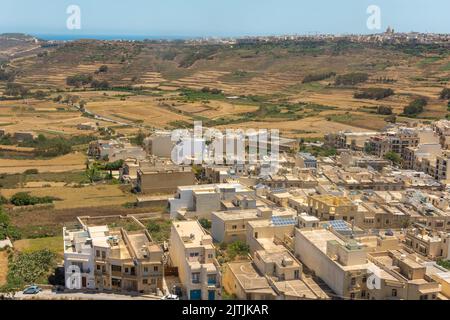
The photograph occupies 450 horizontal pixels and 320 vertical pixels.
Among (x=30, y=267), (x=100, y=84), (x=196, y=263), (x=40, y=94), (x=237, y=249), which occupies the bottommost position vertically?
(x=30, y=267)

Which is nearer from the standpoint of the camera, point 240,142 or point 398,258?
point 398,258

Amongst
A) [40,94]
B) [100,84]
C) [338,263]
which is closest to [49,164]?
[338,263]

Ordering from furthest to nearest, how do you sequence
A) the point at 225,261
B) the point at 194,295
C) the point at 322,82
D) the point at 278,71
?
the point at 278,71 < the point at 322,82 < the point at 225,261 < the point at 194,295

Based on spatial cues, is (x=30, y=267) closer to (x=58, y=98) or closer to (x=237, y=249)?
(x=237, y=249)

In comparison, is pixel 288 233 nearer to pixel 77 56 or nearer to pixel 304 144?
pixel 304 144

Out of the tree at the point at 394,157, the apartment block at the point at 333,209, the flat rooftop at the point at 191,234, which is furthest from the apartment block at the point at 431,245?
the tree at the point at 394,157

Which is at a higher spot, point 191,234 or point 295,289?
point 191,234
